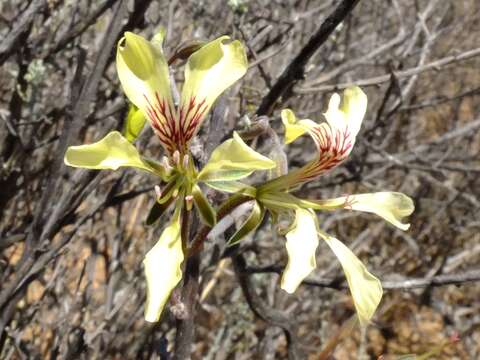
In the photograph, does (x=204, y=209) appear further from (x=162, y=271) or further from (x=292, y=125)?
(x=292, y=125)

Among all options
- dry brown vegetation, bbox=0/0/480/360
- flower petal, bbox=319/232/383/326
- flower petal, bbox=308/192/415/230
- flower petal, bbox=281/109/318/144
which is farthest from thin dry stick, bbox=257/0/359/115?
flower petal, bbox=319/232/383/326

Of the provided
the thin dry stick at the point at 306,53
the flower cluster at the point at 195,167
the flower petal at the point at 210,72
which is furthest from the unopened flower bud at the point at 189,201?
the thin dry stick at the point at 306,53

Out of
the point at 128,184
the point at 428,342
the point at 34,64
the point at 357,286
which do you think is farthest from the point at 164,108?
the point at 428,342

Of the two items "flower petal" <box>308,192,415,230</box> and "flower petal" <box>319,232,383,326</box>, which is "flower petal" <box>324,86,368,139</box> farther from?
"flower petal" <box>319,232,383,326</box>

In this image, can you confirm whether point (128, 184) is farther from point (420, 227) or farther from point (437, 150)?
point (420, 227)

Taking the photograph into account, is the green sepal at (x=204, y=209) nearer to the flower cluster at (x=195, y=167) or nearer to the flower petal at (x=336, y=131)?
the flower cluster at (x=195, y=167)

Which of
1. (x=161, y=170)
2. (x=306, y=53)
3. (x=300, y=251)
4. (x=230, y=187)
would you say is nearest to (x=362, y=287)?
(x=300, y=251)
